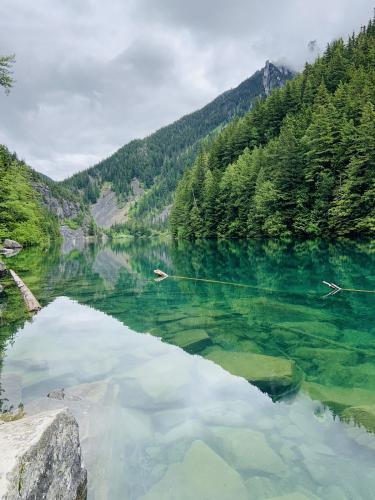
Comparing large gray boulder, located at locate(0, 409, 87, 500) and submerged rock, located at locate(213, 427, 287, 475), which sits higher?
large gray boulder, located at locate(0, 409, 87, 500)

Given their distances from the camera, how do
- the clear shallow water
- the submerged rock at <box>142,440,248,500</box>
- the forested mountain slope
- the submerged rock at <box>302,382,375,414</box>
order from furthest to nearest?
the forested mountain slope
the submerged rock at <box>302,382,375,414</box>
the clear shallow water
the submerged rock at <box>142,440,248,500</box>

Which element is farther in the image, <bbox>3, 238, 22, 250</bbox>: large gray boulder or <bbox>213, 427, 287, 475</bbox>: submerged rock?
<bbox>3, 238, 22, 250</bbox>: large gray boulder

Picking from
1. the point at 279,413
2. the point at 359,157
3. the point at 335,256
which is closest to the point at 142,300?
the point at 279,413

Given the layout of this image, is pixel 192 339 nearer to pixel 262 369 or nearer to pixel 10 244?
pixel 262 369

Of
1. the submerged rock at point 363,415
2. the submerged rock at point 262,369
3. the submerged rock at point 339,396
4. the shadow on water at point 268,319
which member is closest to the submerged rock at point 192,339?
the shadow on water at point 268,319

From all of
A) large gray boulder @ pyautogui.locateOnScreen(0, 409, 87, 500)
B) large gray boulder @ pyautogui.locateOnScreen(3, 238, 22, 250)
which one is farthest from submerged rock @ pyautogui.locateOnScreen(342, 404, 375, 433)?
large gray boulder @ pyautogui.locateOnScreen(3, 238, 22, 250)

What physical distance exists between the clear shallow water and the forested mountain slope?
32705mm

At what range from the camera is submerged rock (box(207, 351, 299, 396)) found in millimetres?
8031

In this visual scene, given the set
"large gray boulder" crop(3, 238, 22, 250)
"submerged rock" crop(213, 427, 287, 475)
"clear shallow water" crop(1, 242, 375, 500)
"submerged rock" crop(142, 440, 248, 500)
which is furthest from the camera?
"large gray boulder" crop(3, 238, 22, 250)

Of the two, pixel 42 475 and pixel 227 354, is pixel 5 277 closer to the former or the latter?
pixel 227 354

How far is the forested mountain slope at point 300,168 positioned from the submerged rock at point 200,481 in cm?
4273

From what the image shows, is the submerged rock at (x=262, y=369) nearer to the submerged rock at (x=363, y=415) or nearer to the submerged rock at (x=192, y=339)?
the submerged rock at (x=192, y=339)

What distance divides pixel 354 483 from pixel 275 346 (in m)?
5.75

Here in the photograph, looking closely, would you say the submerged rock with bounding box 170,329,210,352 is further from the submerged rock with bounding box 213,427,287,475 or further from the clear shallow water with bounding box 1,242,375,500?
the submerged rock with bounding box 213,427,287,475
